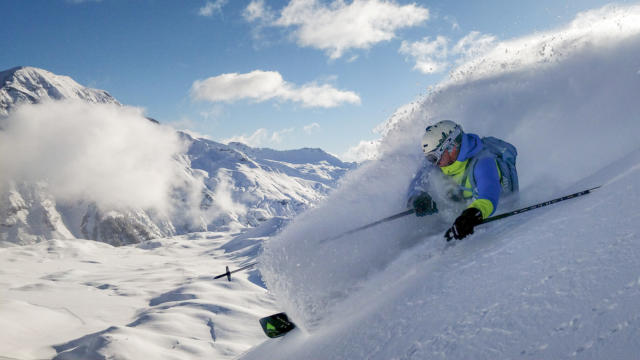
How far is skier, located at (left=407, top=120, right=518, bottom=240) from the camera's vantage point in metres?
4.45

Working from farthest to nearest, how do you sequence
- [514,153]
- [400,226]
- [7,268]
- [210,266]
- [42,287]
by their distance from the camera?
1. [210,266]
2. [7,268]
3. [42,287]
4. [400,226]
5. [514,153]

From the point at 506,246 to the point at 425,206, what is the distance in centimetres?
280

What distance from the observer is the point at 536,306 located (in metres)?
1.95

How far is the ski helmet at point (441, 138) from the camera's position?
494cm

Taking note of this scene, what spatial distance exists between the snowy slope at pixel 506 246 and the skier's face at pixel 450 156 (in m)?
1.05

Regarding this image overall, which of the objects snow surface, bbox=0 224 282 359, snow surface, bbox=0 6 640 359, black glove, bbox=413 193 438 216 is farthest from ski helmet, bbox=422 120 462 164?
snow surface, bbox=0 224 282 359

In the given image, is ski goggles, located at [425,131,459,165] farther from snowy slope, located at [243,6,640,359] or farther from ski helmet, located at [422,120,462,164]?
snowy slope, located at [243,6,640,359]

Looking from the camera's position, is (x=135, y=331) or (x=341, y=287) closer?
(x=341, y=287)

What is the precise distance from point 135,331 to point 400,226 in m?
42.8

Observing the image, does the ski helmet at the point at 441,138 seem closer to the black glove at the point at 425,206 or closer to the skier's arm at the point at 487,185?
the skier's arm at the point at 487,185

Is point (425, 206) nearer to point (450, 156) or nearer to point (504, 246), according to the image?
point (450, 156)

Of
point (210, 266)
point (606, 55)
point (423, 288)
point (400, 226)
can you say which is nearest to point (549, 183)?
point (400, 226)

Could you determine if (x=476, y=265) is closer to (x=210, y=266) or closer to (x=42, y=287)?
(x=42, y=287)

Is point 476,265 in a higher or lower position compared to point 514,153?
lower
